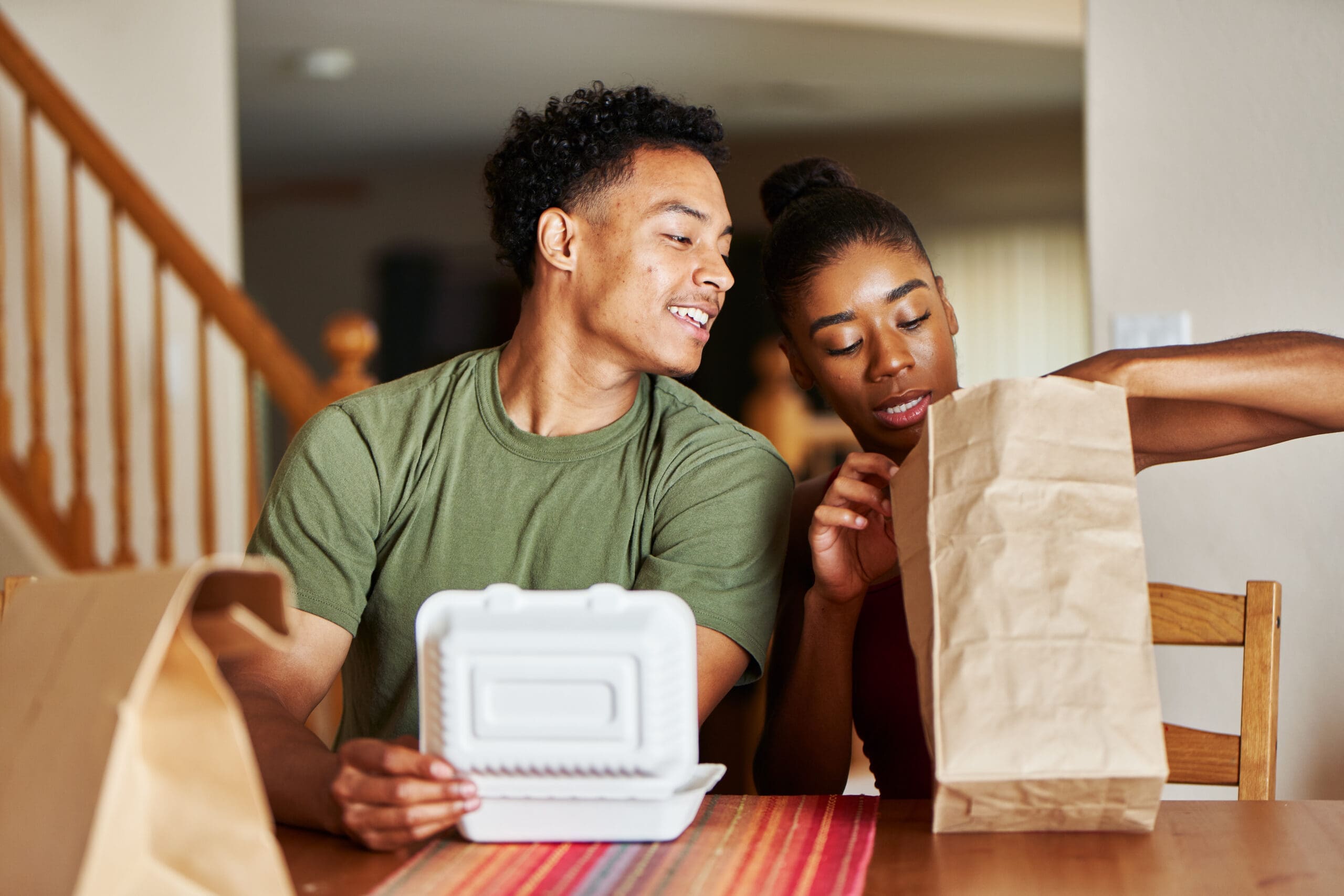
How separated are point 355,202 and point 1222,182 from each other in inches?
218

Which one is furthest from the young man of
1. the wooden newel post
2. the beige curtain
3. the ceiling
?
the beige curtain

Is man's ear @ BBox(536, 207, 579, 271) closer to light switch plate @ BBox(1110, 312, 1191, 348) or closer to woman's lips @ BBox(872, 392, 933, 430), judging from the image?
woman's lips @ BBox(872, 392, 933, 430)

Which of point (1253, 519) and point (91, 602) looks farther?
point (1253, 519)

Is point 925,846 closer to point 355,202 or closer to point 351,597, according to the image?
point 351,597

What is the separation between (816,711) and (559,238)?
0.63 m

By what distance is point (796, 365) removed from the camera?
59.1 inches

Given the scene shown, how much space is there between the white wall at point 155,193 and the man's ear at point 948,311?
2341mm

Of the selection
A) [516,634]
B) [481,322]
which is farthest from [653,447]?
[481,322]

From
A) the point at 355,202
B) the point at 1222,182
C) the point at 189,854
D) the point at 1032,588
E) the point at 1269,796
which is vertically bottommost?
the point at 1269,796

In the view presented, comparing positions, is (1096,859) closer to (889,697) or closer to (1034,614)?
(1034,614)

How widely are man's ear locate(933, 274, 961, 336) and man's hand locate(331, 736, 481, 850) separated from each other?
866mm

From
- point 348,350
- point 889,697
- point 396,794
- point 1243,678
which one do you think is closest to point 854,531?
point 889,697

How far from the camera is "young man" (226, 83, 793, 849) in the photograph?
3.84 ft

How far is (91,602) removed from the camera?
66cm
